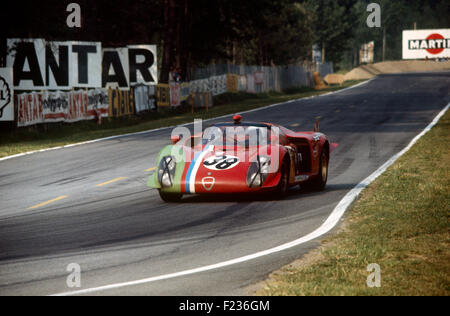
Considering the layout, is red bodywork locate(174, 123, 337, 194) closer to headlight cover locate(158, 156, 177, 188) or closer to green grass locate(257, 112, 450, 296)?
headlight cover locate(158, 156, 177, 188)

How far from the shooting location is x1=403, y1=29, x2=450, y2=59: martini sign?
108750 mm

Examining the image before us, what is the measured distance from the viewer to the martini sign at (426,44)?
10875cm

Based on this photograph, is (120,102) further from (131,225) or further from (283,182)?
(131,225)

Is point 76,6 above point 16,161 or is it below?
above

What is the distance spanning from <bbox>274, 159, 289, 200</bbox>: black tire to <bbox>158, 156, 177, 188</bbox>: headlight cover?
170 centimetres

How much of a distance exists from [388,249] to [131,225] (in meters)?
3.68

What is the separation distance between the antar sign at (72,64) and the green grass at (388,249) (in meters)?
20.7

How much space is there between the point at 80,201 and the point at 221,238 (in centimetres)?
430

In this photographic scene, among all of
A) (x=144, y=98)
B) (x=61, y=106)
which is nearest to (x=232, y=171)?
(x=61, y=106)

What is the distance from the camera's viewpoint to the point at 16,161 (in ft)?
64.3

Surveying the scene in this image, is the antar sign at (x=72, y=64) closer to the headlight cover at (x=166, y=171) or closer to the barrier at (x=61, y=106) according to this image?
the barrier at (x=61, y=106)

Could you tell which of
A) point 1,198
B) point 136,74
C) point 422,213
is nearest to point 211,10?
point 136,74

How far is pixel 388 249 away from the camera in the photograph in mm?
8039

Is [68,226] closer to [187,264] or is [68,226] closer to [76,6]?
[187,264]
